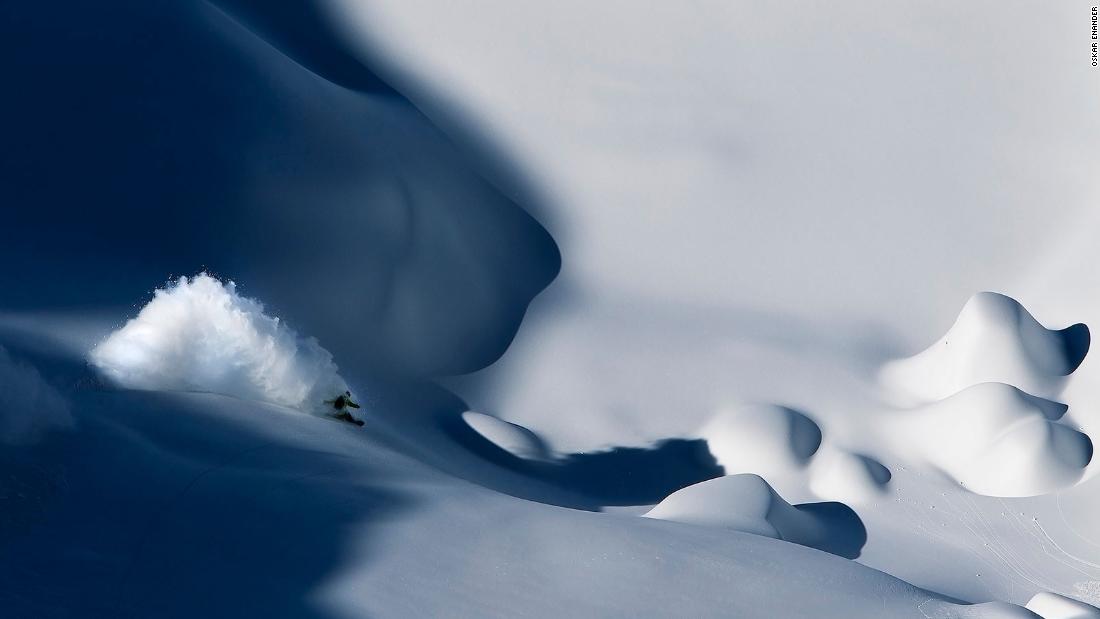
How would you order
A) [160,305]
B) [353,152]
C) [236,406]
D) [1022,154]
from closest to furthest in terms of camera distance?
[236,406]
[160,305]
[353,152]
[1022,154]

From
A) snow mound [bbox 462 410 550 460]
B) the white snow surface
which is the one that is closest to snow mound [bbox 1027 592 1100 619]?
the white snow surface

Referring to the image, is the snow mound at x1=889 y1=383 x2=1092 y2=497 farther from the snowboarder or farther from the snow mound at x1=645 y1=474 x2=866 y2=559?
the snowboarder

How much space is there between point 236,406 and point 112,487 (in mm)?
946

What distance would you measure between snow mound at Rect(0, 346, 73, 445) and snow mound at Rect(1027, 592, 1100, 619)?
348 centimetres

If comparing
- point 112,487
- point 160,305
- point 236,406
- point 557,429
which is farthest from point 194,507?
point 557,429

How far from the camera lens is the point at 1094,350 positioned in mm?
6723

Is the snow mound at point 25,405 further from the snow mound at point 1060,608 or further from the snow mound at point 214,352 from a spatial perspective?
the snow mound at point 1060,608

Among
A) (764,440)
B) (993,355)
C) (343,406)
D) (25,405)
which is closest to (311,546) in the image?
(25,405)

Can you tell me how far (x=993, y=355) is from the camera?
658cm

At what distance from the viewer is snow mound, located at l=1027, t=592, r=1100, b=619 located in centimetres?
427

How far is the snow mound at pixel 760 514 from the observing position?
514 cm

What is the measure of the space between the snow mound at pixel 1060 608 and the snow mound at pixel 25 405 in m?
3.48

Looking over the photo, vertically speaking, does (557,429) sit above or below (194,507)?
above

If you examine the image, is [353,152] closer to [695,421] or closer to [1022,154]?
[695,421]
